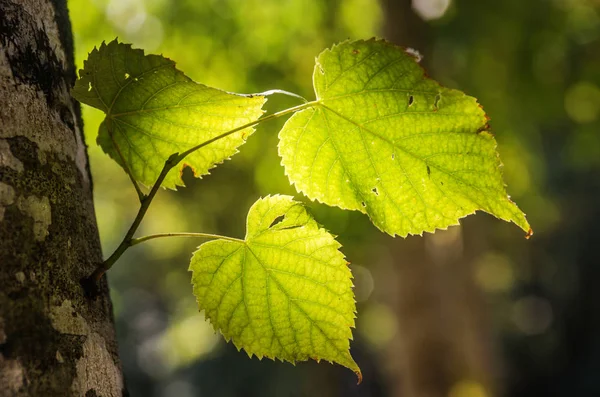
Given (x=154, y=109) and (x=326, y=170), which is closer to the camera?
(x=154, y=109)

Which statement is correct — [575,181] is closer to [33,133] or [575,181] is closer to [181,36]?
[181,36]

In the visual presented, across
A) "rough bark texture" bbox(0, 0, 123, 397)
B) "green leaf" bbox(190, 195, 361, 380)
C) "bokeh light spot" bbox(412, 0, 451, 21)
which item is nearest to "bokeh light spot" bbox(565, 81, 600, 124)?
"bokeh light spot" bbox(412, 0, 451, 21)

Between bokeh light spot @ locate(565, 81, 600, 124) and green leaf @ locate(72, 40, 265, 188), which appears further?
bokeh light spot @ locate(565, 81, 600, 124)

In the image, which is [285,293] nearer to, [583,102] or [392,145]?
[392,145]

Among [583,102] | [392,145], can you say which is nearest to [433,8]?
[583,102]

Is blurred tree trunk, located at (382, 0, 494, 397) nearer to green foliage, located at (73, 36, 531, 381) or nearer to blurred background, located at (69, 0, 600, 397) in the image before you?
blurred background, located at (69, 0, 600, 397)

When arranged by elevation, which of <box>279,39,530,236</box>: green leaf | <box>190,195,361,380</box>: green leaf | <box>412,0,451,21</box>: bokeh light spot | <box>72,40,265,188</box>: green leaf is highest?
<box>412,0,451,21</box>: bokeh light spot
